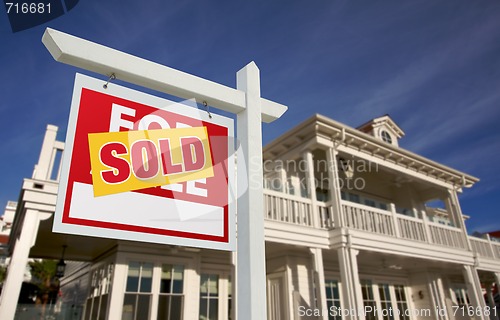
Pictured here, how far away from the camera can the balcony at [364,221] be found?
27.4ft

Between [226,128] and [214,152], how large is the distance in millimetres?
180

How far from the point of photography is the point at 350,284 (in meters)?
8.07

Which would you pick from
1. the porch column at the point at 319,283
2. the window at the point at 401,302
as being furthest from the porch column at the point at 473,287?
the porch column at the point at 319,283

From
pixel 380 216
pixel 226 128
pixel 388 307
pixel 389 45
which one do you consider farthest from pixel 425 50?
pixel 226 128

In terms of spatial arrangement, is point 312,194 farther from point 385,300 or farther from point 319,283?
point 385,300

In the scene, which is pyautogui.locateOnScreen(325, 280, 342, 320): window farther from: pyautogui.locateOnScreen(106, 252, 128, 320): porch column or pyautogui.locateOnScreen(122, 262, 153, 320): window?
pyautogui.locateOnScreen(106, 252, 128, 320): porch column

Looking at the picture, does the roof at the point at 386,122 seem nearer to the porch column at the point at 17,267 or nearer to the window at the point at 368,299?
the window at the point at 368,299

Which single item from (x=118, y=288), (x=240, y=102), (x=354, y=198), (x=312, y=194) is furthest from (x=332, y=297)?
(x=240, y=102)

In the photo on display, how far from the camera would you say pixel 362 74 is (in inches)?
447

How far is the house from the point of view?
762 cm

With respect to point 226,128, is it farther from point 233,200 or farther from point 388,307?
point 388,307

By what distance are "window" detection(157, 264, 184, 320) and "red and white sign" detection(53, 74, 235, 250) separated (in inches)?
281

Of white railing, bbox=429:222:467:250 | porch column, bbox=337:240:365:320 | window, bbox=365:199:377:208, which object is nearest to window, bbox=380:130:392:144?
window, bbox=365:199:377:208

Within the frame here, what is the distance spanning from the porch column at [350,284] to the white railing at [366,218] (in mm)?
861
